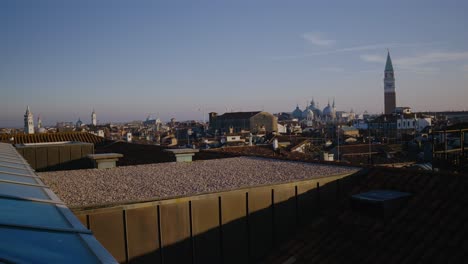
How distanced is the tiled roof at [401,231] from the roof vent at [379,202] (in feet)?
0.28

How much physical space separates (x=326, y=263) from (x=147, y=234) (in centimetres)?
258

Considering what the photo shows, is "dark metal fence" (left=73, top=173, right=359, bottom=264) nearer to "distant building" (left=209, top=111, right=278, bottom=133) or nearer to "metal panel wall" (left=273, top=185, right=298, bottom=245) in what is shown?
"metal panel wall" (left=273, top=185, right=298, bottom=245)

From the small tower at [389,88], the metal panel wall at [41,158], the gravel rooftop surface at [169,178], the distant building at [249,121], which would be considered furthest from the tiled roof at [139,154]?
the small tower at [389,88]

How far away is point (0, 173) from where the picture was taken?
4453 millimetres

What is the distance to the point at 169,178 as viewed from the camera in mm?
7871

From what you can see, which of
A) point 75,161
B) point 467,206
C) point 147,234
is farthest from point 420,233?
point 75,161

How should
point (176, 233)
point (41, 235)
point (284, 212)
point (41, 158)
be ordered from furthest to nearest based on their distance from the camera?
point (41, 158), point (284, 212), point (176, 233), point (41, 235)

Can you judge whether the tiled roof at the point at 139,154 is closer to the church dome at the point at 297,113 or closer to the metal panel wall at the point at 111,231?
the metal panel wall at the point at 111,231

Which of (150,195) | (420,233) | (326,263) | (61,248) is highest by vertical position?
(61,248)

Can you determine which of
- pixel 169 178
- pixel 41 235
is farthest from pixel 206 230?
pixel 41 235

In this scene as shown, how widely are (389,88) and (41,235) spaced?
14269cm

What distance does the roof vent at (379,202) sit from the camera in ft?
21.1

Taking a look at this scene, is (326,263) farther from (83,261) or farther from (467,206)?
(83,261)

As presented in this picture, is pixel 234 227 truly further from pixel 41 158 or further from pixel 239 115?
pixel 239 115
